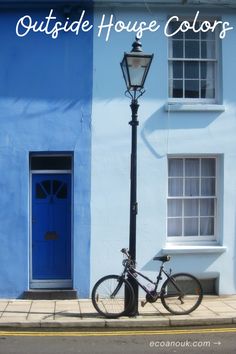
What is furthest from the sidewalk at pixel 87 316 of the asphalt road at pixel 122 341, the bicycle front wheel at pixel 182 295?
the asphalt road at pixel 122 341

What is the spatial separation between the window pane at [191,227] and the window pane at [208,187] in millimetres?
604

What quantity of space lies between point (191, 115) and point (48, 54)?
3128mm

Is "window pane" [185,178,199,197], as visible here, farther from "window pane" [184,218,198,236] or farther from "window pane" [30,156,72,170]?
"window pane" [30,156,72,170]

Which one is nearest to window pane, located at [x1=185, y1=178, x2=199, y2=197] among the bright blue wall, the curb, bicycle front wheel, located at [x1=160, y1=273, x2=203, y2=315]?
the bright blue wall

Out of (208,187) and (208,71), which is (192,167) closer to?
(208,187)

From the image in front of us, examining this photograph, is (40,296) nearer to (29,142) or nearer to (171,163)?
(29,142)

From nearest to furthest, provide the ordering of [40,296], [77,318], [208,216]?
1. [77,318]
2. [40,296]
3. [208,216]

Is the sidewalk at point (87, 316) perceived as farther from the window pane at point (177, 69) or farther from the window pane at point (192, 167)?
the window pane at point (177, 69)

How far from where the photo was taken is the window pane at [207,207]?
38.7ft

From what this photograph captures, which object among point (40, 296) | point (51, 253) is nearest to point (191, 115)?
point (51, 253)

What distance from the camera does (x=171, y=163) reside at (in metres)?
11.7

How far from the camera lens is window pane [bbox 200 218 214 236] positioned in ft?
38.8

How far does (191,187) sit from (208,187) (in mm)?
362

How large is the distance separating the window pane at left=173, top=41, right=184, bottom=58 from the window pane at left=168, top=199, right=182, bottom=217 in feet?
9.90
